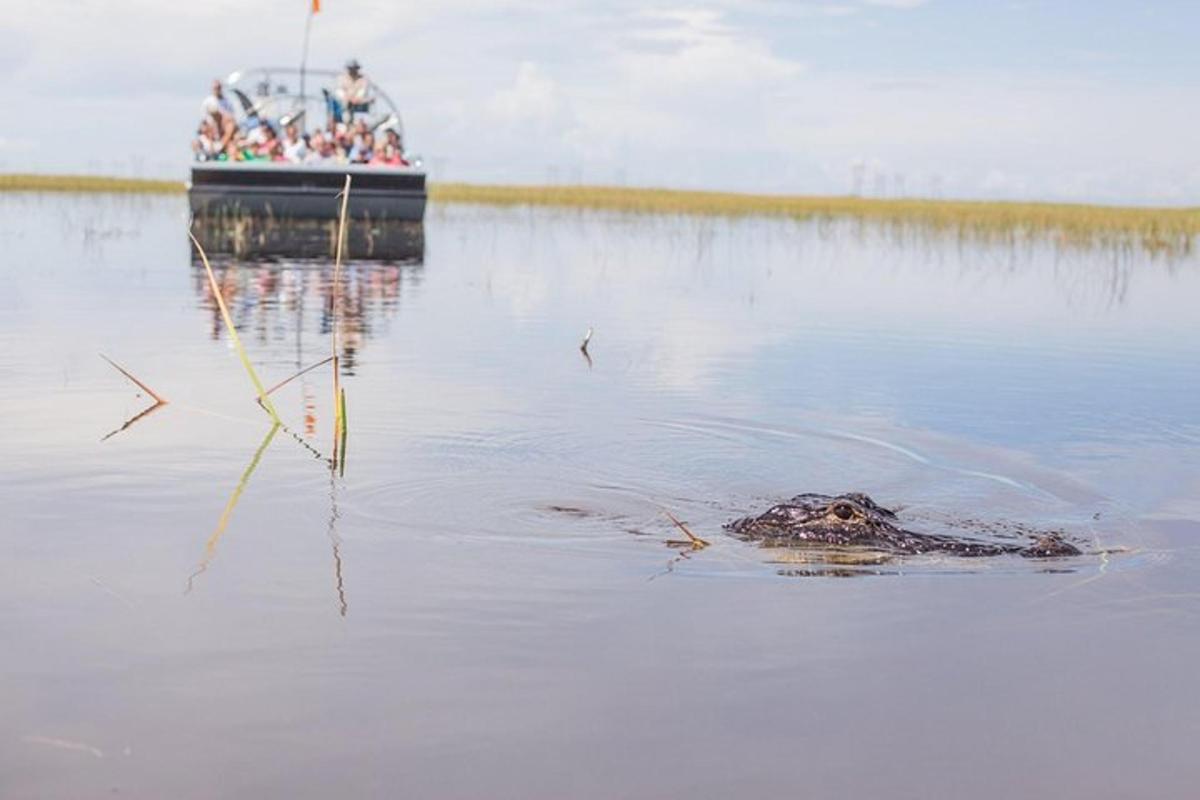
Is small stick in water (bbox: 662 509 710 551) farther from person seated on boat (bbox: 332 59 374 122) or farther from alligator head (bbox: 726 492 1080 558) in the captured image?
person seated on boat (bbox: 332 59 374 122)

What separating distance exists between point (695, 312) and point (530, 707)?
13.2 metres

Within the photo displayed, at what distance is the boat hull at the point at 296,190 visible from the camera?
2983cm

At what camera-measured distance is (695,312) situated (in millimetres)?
17344

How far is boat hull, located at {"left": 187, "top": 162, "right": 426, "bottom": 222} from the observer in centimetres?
2983

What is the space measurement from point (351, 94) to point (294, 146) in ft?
5.98

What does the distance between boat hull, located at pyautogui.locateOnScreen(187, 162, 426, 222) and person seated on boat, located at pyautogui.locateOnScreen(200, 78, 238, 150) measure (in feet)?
4.37

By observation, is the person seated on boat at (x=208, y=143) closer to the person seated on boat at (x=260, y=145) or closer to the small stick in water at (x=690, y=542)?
the person seated on boat at (x=260, y=145)

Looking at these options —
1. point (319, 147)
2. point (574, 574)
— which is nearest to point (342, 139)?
point (319, 147)

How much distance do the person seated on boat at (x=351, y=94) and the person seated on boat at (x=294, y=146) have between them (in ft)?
3.30

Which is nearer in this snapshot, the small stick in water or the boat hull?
the small stick in water

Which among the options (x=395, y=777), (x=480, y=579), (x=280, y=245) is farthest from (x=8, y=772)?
(x=280, y=245)

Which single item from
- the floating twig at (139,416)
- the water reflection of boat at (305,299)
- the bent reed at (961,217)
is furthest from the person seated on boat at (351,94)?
the floating twig at (139,416)

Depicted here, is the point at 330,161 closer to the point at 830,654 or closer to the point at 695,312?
the point at 695,312

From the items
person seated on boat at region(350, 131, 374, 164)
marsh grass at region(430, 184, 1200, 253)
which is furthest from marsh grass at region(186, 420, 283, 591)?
marsh grass at region(430, 184, 1200, 253)
